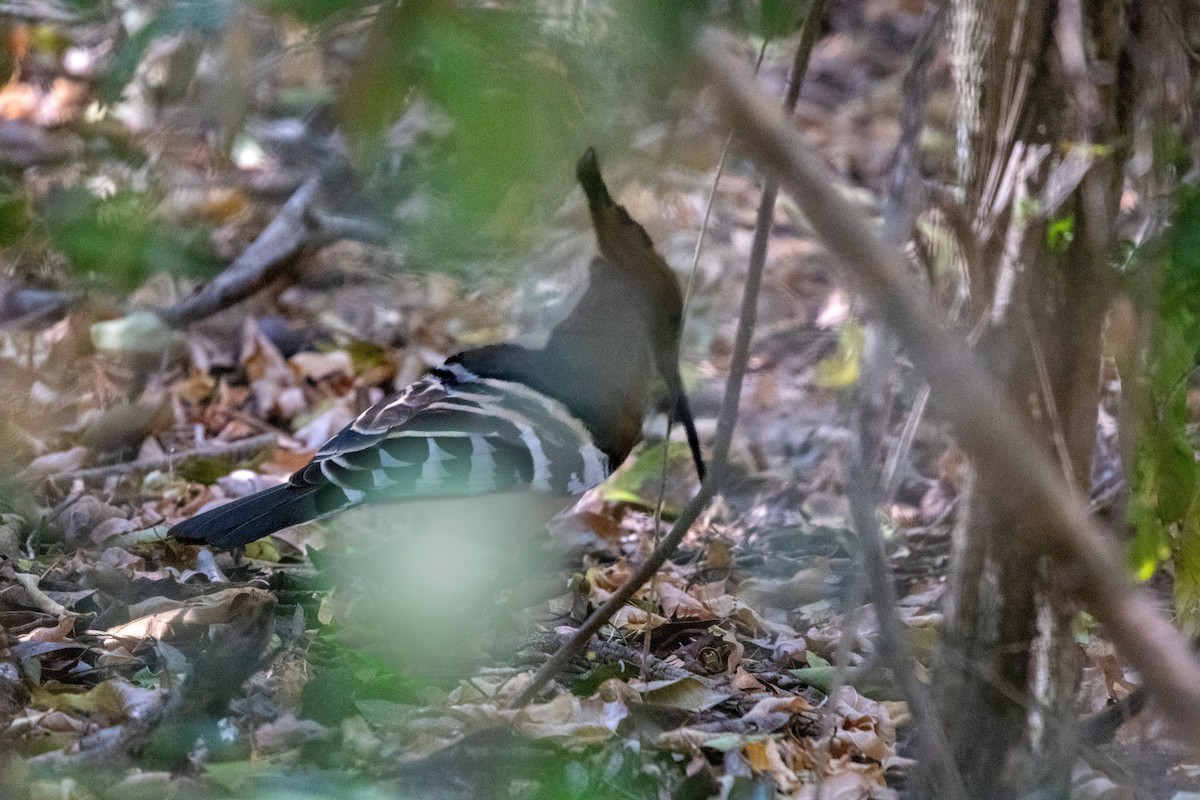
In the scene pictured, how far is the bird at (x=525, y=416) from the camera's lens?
3117 millimetres

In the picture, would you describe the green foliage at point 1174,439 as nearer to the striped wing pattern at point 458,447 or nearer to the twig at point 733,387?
the twig at point 733,387

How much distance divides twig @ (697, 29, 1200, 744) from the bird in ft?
5.02

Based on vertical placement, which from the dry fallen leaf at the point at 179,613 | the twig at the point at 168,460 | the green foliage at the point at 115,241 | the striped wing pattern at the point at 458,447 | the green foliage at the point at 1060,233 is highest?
the green foliage at the point at 1060,233

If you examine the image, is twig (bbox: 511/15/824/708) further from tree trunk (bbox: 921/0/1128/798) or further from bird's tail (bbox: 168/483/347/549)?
bird's tail (bbox: 168/483/347/549)

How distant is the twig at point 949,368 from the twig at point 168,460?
3.22 m

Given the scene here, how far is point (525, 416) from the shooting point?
11.3 ft

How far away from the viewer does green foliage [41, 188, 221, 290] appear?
4.85ft

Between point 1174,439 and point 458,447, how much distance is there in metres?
1.71

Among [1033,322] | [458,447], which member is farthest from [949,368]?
[458,447]

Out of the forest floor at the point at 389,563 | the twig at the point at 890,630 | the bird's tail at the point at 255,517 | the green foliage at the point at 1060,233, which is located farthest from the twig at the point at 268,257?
the twig at the point at 890,630

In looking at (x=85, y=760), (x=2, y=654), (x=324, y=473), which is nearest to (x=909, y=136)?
(x=324, y=473)

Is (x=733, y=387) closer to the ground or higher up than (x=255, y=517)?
higher up

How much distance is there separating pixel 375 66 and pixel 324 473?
205 centimetres

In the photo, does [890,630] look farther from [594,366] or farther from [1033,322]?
[594,366]
